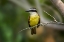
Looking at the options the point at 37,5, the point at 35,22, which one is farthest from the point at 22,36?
the point at 35,22

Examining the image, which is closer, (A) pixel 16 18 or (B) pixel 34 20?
(B) pixel 34 20

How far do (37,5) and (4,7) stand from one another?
350mm

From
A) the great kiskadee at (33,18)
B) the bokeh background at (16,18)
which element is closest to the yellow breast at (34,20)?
the great kiskadee at (33,18)

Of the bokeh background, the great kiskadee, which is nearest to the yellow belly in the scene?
the great kiskadee

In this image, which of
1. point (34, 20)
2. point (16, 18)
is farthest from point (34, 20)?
point (16, 18)

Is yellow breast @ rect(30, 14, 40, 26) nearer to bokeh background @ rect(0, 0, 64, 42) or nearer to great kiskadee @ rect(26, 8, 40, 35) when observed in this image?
great kiskadee @ rect(26, 8, 40, 35)

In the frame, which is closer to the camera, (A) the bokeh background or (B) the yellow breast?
(B) the yellow breast

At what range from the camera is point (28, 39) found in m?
→ 1.92

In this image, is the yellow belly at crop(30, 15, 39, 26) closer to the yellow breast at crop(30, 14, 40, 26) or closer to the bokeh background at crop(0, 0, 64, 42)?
the yellow breast at crop(30, 14, 40, 26)

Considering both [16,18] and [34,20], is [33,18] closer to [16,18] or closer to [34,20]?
[34,20]

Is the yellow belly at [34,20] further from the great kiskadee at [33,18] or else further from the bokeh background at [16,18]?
the bokeh background at [16,18]

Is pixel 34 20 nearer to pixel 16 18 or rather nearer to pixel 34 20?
pixel 34 20

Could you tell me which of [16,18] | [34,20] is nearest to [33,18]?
[34,20]

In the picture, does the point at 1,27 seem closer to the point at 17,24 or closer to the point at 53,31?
the point at 17,24
